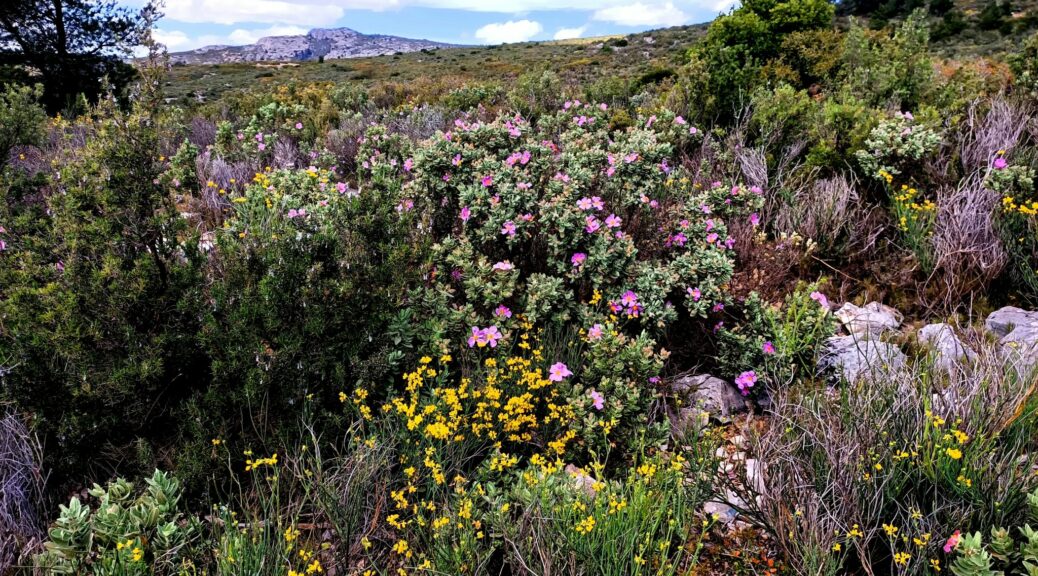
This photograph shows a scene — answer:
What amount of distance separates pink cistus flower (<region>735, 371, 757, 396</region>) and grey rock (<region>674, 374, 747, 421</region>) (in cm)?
7

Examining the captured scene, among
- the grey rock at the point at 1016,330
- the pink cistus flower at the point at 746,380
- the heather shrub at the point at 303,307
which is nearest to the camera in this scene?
the heather shrub at the point at 303,307

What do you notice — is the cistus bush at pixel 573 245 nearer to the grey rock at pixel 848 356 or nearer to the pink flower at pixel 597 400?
the pink flower at pixel 597 400

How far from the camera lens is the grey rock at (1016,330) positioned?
9.21ft

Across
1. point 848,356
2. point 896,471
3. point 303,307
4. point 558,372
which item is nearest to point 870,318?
point 848,356

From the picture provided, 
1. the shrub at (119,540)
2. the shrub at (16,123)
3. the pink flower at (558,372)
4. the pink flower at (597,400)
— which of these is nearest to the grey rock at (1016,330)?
the pink flower at (597,400)

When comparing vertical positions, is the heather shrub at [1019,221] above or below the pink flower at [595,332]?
above

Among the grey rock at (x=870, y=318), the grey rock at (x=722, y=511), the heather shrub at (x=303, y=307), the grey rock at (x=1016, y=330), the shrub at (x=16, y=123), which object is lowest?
the grey rock at (x=722, y=511)

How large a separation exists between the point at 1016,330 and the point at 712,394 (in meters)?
1.89

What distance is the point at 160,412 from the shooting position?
2707mm

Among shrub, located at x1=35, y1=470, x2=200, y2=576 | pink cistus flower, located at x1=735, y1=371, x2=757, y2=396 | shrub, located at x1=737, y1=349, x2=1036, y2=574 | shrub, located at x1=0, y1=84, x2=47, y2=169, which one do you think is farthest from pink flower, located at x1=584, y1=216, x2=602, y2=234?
shrub, located at x1=0, y1=84, x2=47, y2=169

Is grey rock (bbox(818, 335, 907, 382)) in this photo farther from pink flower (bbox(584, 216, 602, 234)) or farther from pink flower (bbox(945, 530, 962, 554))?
pink flower (bbox(584, 216, 602, 234))

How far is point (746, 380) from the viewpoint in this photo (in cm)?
332

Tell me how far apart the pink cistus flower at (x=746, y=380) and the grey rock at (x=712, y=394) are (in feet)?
0.23

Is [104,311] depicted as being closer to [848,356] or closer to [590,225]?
[590,225]
